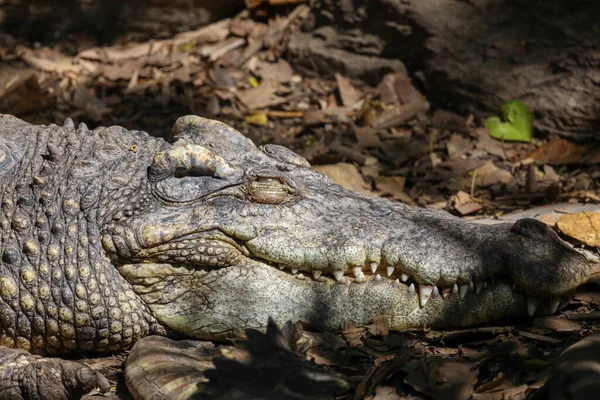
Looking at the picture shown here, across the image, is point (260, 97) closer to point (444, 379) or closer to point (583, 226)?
point (583, 226)

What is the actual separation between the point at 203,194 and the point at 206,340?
786 mm

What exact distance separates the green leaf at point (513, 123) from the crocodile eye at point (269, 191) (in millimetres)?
3248

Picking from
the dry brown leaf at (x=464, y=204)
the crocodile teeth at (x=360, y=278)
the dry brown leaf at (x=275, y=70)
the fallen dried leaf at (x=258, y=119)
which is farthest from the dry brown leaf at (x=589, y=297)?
the dry brown leaf at (x=275, y=70)

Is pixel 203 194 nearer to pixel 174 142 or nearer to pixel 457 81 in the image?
pixel 174 142

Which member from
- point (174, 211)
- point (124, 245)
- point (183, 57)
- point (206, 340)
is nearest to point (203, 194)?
point (174, 211)

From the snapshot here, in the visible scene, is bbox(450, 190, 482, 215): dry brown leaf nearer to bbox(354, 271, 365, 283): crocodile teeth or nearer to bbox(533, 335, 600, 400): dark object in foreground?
bbox(354, 271, 365, 283): crocodile teeth

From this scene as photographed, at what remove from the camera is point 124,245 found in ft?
13.6

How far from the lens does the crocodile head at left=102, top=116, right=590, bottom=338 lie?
3992 mm

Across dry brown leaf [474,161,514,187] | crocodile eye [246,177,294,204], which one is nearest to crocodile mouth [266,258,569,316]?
crocodile eye [246,177,294,204]

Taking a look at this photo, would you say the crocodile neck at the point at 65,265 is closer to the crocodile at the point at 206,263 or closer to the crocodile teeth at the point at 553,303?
the crocodile at the point at 206,263

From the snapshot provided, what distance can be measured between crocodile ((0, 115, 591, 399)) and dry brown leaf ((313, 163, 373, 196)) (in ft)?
6.98

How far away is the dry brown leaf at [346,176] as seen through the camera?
648cm

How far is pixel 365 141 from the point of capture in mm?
7191

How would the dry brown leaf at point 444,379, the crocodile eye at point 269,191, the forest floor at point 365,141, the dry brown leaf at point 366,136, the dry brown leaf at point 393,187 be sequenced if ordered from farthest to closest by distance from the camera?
the dry brown leaf at point 366,136 → the dry brown leaf at point 393,187 → the crocodile eye at point 269,191 → the forest floor at point 365,141 → the dry brown leaf at point 444,379
